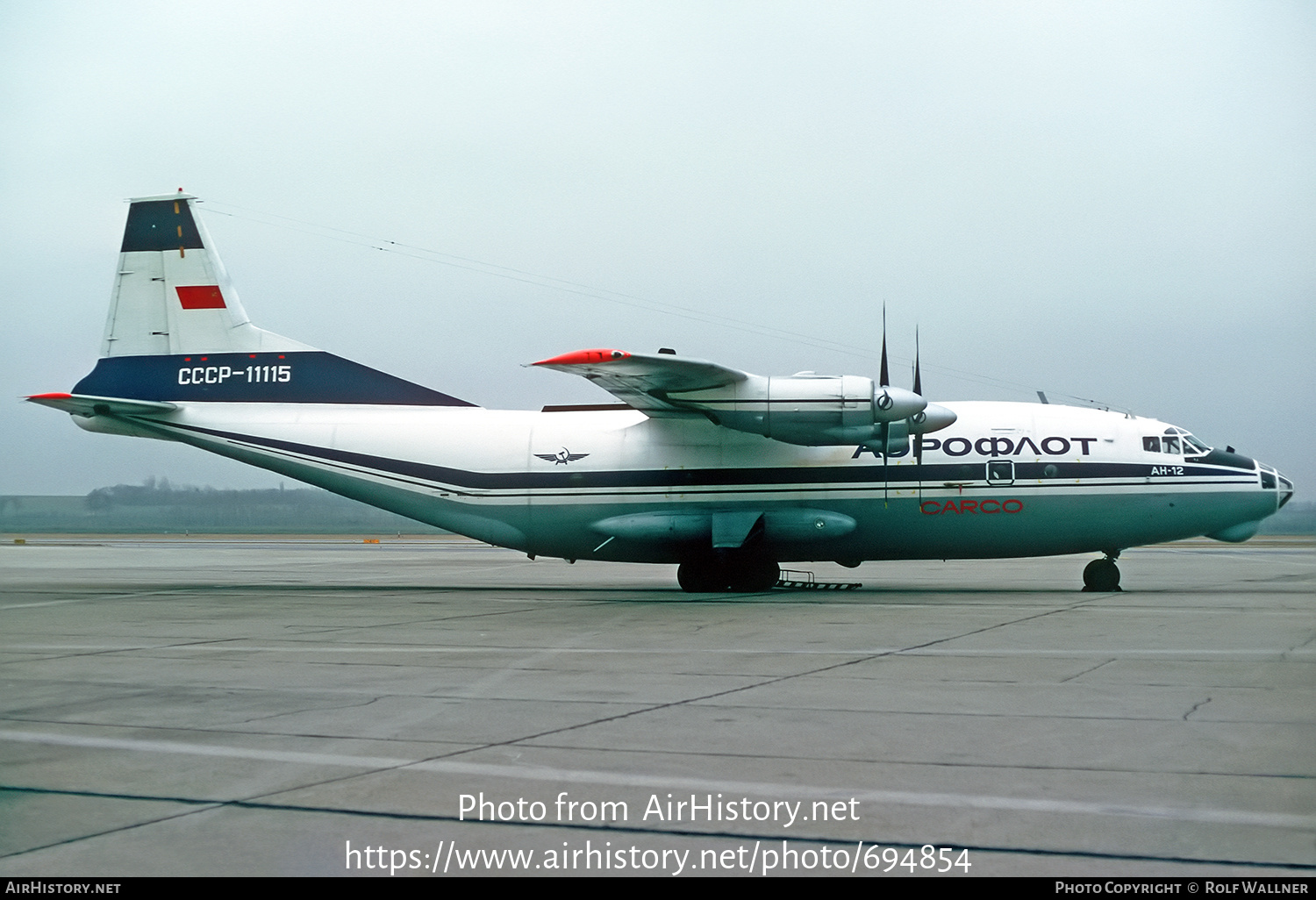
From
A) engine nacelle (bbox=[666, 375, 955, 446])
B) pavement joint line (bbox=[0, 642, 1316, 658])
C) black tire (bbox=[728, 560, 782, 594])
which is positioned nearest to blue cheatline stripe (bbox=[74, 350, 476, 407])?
engine nacelle (bbox=[666, 375, 955, 446])

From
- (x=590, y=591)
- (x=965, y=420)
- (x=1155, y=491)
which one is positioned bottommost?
(x=590, y=591)

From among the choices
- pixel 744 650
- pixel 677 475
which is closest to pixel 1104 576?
pixel 677 475

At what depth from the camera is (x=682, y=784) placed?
6.63 m

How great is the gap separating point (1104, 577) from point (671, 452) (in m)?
9.67

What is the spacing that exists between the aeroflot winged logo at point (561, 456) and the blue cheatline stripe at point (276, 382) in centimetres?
301

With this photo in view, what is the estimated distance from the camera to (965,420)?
932 inches

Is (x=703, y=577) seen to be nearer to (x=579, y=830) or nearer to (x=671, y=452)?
(x=671, y=452)

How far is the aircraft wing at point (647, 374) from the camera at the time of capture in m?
20.4

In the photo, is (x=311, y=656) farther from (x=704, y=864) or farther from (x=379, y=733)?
(x=704, y=864)

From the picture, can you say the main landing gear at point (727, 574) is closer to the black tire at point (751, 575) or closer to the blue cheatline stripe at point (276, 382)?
the black tire at point (751, 575)

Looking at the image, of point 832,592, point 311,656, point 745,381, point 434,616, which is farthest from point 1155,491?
point 311,656

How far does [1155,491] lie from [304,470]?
18.9 meters

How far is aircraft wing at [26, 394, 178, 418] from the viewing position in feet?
81.1
